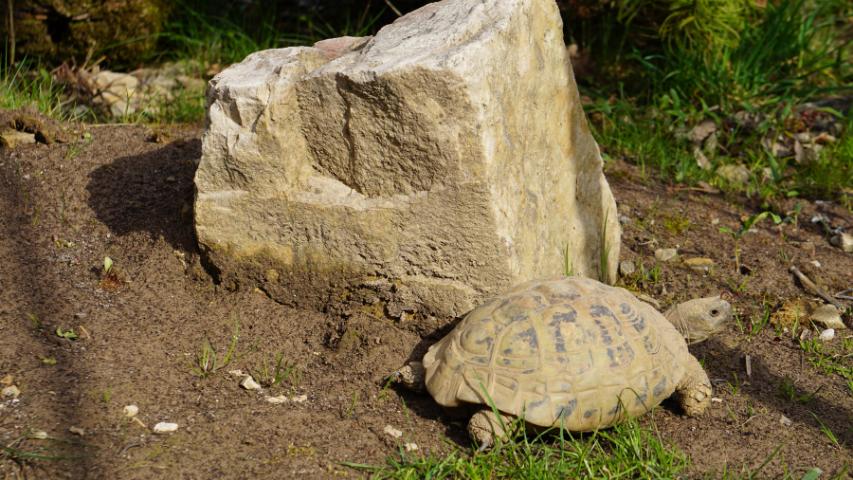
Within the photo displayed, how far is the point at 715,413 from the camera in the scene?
3.34 m

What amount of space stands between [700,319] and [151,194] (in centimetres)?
264

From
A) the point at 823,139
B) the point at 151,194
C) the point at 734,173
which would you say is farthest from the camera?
the point at 823,139

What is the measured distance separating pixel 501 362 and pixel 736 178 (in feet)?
10.8

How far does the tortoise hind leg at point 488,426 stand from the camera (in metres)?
2.94

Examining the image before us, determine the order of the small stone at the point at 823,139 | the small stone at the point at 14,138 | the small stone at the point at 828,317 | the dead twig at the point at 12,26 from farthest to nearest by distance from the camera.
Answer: the small stone at the point at 823,139, the dead twig at the point at 12,26, the small stone at the point at 14,138, the small stone at the point at 828,317

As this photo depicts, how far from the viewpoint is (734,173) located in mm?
5684

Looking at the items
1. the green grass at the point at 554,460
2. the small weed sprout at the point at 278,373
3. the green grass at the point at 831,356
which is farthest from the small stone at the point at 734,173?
the small weed sprout at the point at 278,373

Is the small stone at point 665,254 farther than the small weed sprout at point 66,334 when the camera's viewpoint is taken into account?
Yes

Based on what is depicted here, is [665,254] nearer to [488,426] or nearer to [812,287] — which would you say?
[812,287]

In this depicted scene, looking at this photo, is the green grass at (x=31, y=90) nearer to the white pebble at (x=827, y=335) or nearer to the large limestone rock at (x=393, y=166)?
the large limestone rock at (x=393, y=166)

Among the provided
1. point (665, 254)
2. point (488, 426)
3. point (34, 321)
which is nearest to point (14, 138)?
point (34, 321)

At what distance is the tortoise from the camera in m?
2.96

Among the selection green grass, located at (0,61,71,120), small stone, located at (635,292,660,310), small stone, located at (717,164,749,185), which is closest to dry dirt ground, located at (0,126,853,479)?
small stone, located at (635,292,660,310)

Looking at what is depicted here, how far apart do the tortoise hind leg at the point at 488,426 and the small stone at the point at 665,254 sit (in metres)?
1.91
